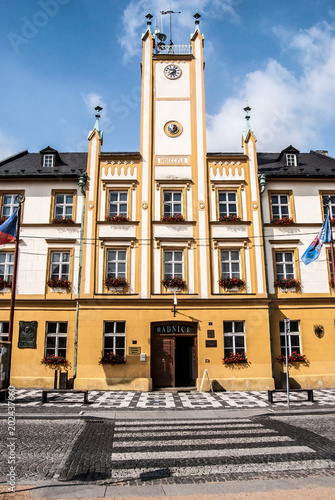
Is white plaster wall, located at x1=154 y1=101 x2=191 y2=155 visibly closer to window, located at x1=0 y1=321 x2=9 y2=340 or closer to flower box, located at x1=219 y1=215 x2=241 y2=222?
flower box, located at x1=219 y1=215 x2=241 y2=222

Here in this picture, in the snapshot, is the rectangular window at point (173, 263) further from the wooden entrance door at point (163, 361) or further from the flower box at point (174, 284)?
the wooden entrance door at point (163, 361)

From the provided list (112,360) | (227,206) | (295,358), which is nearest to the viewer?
(112,360)

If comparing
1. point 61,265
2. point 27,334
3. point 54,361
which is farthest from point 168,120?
point 54,361

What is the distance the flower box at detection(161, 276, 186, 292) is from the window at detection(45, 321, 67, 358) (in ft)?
18.9

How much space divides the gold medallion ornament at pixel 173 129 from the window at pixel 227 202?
424cm

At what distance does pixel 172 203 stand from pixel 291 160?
329 inches

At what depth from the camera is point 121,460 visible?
848cm

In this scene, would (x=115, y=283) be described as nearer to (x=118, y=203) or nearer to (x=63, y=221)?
(x=118, y=203)

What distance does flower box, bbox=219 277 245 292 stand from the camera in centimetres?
2075

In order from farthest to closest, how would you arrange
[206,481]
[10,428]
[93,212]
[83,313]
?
1. [93,212]
2. [83,313]
3. [10,428]
4. [206,481]

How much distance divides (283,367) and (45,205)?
610 inches

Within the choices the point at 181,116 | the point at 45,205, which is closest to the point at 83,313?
the point at 45,205

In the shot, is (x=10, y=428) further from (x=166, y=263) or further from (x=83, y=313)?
(x=166, y=263)

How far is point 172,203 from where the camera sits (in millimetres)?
22078
